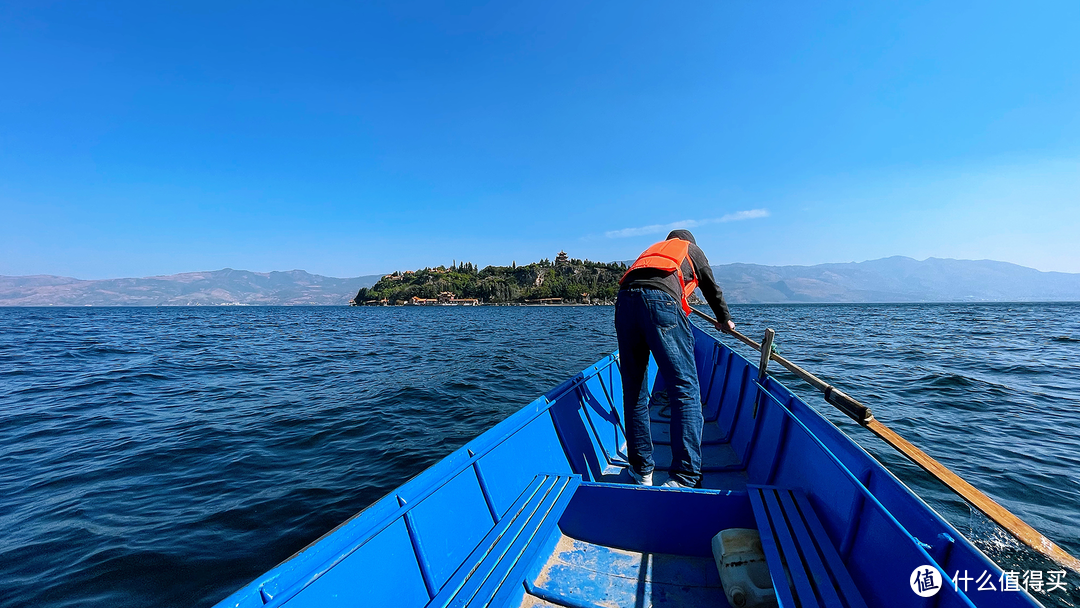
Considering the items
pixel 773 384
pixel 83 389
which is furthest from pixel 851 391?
pixel 83 389

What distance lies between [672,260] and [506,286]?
153m

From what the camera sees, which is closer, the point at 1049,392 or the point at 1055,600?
the point at 1055,600

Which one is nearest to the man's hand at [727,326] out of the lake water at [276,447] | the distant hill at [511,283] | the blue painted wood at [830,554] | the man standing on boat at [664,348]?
the man standing on boat at [664,348]

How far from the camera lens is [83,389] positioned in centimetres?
1195

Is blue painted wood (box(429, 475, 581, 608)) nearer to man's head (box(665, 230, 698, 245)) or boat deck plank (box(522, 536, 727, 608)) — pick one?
boat deck plank (box(522, 536, 727, 608))

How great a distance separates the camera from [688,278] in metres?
3.99

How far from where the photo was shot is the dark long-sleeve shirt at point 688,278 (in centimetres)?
365

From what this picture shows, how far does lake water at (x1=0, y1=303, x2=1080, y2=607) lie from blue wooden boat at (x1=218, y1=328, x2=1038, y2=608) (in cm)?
264

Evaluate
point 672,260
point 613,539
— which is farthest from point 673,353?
point 613,539

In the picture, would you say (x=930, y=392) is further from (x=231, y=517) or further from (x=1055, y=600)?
(x=231, y=517)

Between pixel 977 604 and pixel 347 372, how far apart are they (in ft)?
49.5

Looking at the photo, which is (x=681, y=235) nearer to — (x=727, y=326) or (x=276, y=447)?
(x=727, y=326)

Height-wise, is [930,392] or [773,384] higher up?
[773,384]

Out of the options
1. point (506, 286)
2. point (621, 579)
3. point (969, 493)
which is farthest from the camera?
point (506, 286)
